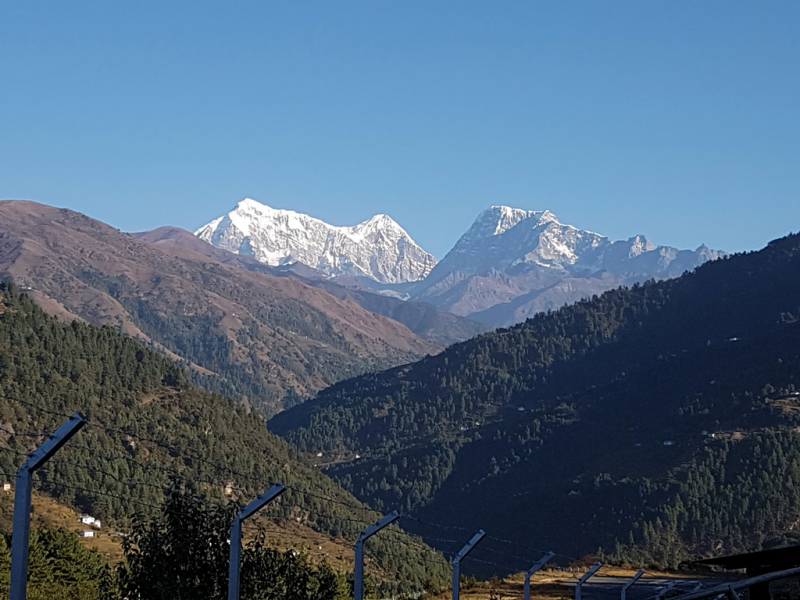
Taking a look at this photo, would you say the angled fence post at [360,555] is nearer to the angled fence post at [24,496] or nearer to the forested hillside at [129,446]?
the angled fence post at [24,496]

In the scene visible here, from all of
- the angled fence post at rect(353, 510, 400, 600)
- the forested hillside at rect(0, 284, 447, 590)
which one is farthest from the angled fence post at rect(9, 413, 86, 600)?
the forested hillside at rect(0, 284, 447, 590)

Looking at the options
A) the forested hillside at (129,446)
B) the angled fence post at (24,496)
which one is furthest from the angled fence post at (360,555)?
the forested hillside at (129,446)

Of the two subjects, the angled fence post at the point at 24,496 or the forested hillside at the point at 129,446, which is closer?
the angled fence post at the point at 24,496

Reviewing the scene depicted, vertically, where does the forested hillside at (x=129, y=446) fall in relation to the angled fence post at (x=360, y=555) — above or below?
above

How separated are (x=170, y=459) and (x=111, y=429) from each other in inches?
531

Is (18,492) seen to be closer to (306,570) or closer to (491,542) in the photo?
(306,570)

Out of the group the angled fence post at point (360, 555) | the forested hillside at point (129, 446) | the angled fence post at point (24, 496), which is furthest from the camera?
the forested hillside at point (129, 446)

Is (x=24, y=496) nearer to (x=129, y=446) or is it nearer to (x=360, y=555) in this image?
(x=360, y=555)

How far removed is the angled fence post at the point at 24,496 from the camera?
16109 mm

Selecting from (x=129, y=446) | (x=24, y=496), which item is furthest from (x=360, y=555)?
Result: (x=129, y=446)

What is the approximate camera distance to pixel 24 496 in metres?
17.2

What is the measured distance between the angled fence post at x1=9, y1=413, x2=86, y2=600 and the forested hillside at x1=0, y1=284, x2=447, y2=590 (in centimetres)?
10605

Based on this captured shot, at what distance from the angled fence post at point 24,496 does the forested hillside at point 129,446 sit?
106 m

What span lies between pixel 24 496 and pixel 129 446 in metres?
149
